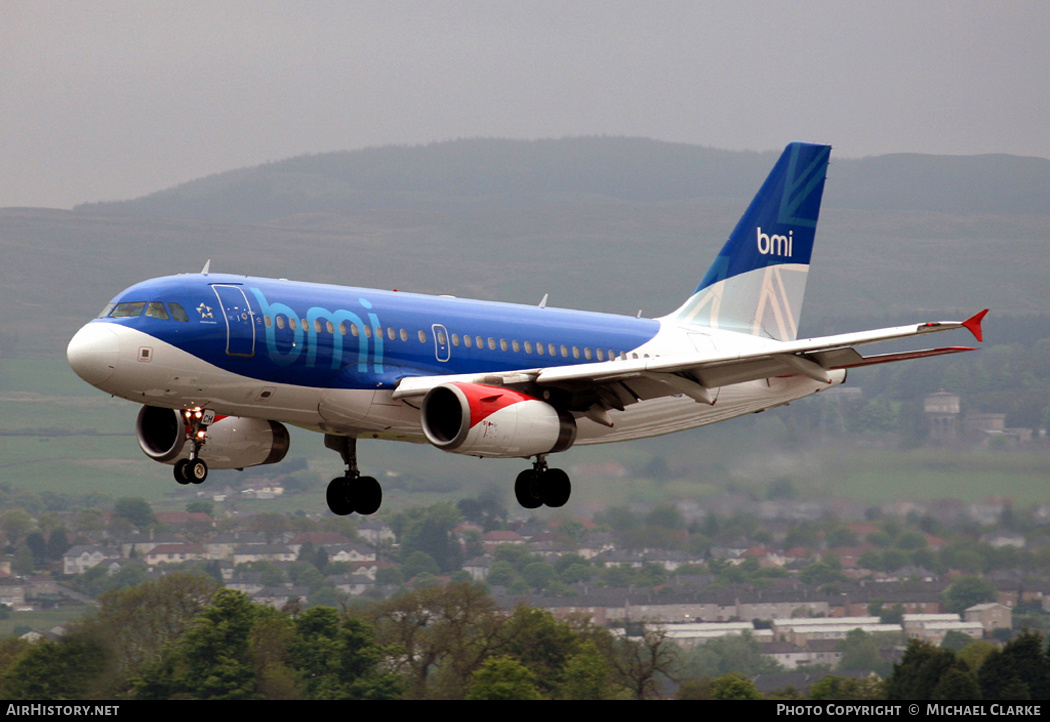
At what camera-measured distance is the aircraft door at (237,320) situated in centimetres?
2989

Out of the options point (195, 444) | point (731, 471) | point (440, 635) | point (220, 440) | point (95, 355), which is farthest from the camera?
point (731, 471)

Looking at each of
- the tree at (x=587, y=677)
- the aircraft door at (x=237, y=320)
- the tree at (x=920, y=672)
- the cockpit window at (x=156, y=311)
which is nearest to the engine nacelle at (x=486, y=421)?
the aircraft door at (x=237, y=320)

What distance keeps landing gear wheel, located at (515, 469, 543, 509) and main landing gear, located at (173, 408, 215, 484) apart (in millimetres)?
7826

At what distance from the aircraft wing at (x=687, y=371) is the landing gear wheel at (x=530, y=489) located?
8.80 feet

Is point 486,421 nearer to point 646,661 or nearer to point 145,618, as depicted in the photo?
point 646,661

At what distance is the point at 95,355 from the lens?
28.8 meters

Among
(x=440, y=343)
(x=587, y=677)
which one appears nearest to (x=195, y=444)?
(x=440, y=343)

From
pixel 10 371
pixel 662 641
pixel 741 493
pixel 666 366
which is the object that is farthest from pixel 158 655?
pixel 10 371

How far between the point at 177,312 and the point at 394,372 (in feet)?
17.0

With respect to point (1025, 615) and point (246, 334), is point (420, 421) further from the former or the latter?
point (1025, 615)

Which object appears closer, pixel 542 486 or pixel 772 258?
pixel 542 486

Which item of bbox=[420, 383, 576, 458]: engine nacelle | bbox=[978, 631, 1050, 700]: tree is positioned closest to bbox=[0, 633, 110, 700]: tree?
bbox=[420, 383, 576, 458]: engine nacelle

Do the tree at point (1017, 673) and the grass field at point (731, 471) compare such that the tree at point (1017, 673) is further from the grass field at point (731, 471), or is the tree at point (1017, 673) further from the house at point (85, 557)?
the house at point (85, 557)

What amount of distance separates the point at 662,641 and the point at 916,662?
12004mm
